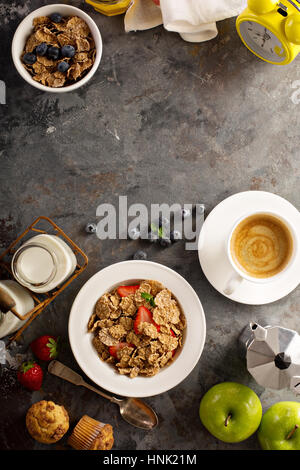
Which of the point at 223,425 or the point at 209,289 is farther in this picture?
the point at 209,289

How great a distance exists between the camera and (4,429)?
5.77ft

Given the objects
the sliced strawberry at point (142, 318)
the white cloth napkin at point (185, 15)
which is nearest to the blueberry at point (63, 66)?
the white cloth napkin at point (185, 15)

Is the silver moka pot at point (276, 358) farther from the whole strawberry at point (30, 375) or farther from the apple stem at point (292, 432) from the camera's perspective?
the whole strawberry at point (30, 375)

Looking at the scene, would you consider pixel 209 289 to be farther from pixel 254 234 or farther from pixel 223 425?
pixel 223 425

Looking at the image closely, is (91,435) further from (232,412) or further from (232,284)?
(232,284)

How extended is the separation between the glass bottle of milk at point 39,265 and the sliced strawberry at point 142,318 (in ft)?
0.99

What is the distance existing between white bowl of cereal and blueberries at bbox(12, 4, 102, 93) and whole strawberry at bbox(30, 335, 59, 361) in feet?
3.04

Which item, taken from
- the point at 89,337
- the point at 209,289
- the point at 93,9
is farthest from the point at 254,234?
the point at 93,9

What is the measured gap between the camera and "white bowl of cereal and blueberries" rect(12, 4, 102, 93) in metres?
1.64

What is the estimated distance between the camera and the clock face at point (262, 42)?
5.44 ft

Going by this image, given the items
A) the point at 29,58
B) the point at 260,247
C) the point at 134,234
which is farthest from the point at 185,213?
the point at 29,58

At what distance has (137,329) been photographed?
163 centimetres

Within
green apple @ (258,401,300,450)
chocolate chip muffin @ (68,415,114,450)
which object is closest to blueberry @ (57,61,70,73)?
chocolate chip muffin @ (68,415,114,450)
